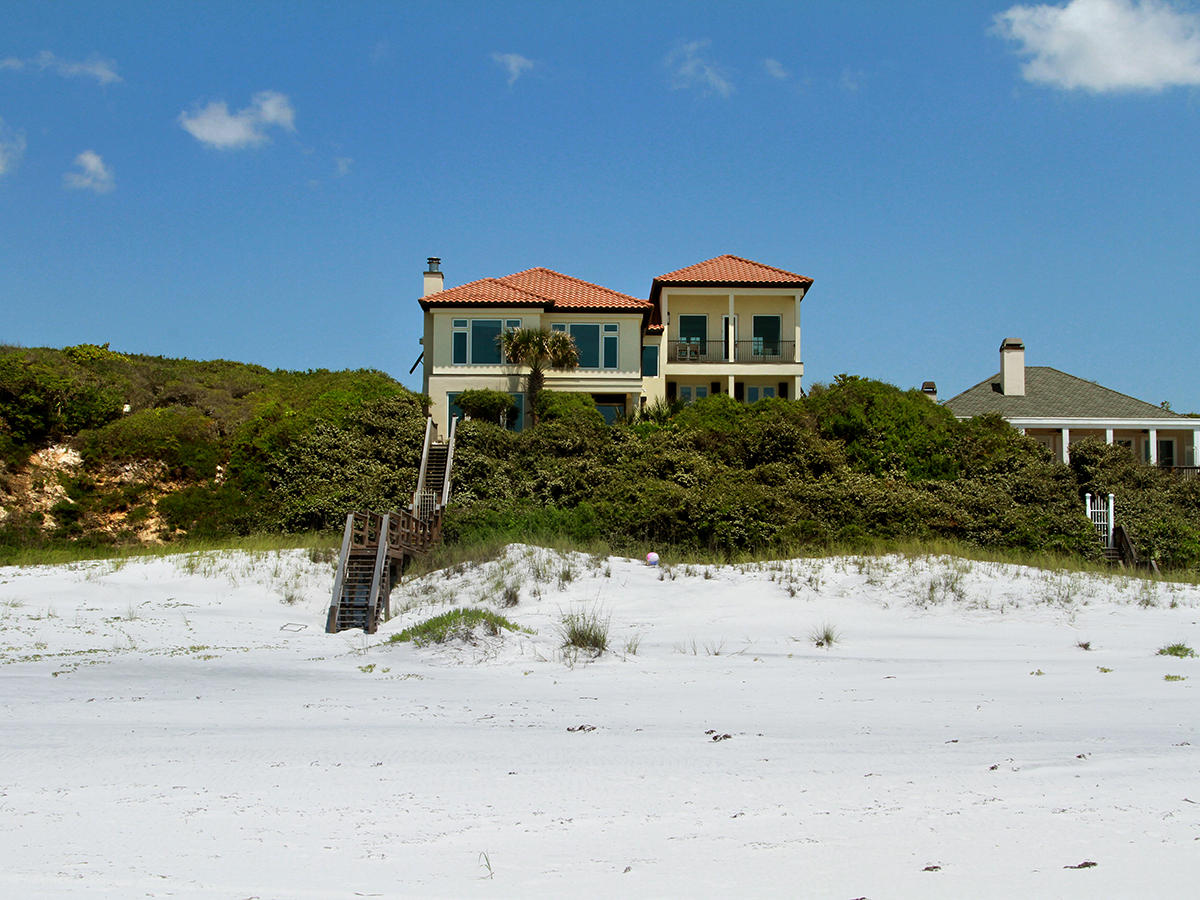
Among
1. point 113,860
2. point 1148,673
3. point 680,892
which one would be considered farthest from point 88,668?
point 1148,673

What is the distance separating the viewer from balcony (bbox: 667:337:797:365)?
38625mm

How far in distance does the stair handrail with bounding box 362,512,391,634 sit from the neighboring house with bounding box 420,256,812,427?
15152 millimetres

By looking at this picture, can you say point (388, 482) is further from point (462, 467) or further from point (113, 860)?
point (113, 860)

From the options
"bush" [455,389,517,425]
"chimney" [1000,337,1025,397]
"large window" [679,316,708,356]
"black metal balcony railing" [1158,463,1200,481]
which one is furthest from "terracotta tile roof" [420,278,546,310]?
"black metal balcony railing" [1158,463,1200,481]

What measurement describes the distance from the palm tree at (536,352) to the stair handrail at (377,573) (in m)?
14.6

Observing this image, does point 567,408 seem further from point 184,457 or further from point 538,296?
point 184,457

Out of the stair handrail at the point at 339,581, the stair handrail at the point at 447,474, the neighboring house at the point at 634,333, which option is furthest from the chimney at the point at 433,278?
the stair handrail at the point at 339,581

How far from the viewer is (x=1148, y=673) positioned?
1106cm

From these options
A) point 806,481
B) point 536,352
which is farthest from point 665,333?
point 806,481

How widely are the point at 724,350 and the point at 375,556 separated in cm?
2205

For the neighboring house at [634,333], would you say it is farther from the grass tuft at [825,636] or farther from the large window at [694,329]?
the grass tuft at [825,636]

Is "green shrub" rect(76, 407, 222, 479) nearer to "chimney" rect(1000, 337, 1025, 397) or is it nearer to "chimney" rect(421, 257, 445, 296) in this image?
"chimney" rect(421, 257, 445, 296)

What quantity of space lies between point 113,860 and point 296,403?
2853 cm

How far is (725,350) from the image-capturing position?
38.8 meters
